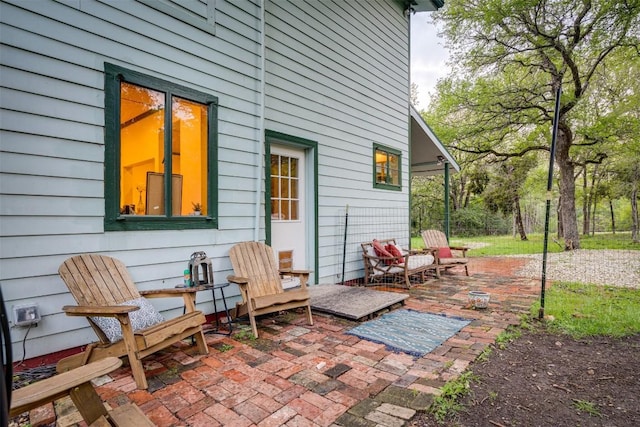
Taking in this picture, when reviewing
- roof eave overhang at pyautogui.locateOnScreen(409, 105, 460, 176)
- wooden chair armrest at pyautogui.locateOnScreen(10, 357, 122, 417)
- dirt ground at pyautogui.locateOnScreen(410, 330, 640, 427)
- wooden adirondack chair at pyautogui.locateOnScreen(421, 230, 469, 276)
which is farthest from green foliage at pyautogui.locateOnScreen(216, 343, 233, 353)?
roof eave overhang at pyautogui.locateOnScreen(409, 105, 460, 176)

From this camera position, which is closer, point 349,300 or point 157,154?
point 157,154

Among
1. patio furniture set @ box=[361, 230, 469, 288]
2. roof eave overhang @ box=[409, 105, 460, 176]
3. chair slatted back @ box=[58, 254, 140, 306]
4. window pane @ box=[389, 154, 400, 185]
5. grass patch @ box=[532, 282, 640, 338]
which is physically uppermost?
roof eave overhang @ box=[409, 105, 460, 176]

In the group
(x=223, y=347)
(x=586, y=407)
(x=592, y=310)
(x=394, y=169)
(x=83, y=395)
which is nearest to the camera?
(x=83, y=395)

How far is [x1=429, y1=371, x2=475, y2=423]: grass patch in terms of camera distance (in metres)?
2.05

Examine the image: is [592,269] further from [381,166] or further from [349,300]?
[349,300]

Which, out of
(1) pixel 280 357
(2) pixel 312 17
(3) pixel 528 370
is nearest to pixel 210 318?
(1) pixel 280 357

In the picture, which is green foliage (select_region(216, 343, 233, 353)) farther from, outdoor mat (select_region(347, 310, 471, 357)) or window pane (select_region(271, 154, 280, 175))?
window pane (select_region(271, 154, 280, 175))

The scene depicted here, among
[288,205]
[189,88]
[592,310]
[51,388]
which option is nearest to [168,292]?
[51,388]

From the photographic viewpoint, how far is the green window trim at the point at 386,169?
21.2 feet

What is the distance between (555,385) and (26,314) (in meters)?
4.00

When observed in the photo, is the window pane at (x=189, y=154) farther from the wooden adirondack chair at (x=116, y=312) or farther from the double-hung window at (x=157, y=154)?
the wooden adirondack chair at (x=116, y=312)

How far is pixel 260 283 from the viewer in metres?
3.81

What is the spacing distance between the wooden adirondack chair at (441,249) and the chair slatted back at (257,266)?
144 inches

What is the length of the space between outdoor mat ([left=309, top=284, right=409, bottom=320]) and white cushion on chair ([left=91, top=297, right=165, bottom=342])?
1857mm
